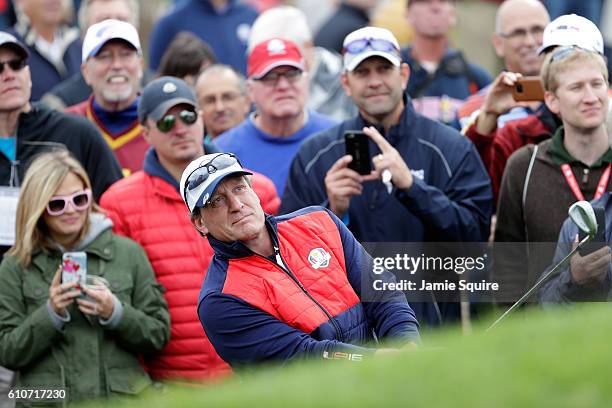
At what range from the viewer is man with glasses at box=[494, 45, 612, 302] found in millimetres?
7770

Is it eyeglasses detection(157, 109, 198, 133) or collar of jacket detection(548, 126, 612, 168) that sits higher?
eyeglasses detection(157, 109, 198, 133)

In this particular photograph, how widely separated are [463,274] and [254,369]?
1.34 metres

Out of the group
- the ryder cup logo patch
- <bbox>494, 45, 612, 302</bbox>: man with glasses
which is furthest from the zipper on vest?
<bbox>494, 45, 612, 302</bbox>: man with glasses

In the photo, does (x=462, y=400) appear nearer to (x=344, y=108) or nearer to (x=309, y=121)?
(x=309, y=121)

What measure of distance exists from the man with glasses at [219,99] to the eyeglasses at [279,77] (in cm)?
79

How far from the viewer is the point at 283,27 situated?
11.1 m

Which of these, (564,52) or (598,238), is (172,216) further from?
(598,238)

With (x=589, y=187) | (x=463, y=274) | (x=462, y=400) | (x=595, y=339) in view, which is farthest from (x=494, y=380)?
(x=589, y=187)

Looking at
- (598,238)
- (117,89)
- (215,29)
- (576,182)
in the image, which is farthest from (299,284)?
(215,29)

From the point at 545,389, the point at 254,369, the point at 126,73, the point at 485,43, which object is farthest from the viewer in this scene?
the point at 485,43

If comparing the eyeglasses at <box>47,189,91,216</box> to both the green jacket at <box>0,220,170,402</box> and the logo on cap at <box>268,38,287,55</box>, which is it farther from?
the logo on cap at <box>268,38,287,55</box>

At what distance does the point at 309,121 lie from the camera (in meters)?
9.66

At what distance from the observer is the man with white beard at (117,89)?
9523mm

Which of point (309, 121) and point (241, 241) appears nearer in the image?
point (241, 241)
